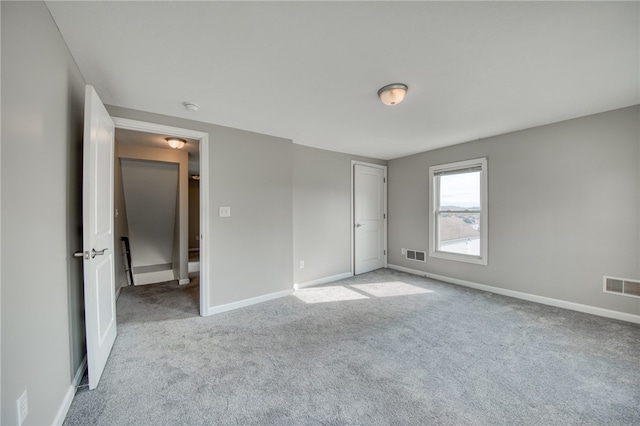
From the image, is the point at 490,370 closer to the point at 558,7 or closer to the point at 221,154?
the point at 558,7

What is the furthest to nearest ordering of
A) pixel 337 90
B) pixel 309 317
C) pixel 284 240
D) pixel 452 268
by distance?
1. pixel 452 268
2. pixel 284 240
3. pixel 309 317
4. pixel 337 90

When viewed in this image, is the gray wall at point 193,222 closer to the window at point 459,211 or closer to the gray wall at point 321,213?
the gray wall at point 321,213

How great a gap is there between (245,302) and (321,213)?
6.16ft

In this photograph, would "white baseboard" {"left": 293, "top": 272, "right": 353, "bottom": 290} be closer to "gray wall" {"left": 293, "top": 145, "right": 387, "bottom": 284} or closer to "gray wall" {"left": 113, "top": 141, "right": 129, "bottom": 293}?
"gray wall" {"left": 293, "top": 145, "right": 387, "bottom": 284}

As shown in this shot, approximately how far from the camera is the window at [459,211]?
3951 millimetres

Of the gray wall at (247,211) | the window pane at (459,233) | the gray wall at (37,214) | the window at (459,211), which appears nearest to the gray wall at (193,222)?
the gray wall at (247,211)

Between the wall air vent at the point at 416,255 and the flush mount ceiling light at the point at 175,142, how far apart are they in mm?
4348

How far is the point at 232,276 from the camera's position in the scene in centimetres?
327

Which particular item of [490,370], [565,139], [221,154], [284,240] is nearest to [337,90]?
[221,154]

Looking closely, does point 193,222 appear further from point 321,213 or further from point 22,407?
point 22,407

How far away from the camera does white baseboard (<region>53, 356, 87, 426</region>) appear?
4.86 ft

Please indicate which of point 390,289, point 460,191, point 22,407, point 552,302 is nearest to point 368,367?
point 22,407

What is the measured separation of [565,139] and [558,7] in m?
2.45

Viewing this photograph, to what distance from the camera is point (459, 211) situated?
424cm
